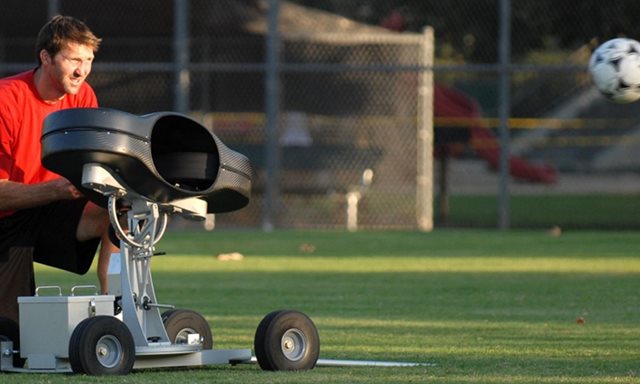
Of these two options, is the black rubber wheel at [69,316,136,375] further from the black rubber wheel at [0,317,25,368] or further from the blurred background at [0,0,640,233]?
the blurred background at [0,0,640,233]

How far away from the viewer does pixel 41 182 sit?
698 cm

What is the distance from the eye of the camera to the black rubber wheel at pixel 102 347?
6.15 metres

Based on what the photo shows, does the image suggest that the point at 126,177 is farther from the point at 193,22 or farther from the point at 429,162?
the point at 193,22

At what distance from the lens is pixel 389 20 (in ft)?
81.4

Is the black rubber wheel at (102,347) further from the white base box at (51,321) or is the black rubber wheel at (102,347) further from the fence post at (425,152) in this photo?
the fence post at (425,152)

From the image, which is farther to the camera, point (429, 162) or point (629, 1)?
point (629, 1)

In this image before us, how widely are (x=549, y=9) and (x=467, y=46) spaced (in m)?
2.05

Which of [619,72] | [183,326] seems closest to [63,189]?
[183,326]

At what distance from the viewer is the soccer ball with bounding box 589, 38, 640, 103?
11.7 meters

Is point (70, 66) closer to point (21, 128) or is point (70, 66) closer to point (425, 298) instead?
point (21, 128)

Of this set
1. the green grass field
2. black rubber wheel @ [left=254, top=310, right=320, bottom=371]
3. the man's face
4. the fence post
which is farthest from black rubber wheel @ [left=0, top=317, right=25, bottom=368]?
the fence post

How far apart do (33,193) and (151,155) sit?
0.82 metres

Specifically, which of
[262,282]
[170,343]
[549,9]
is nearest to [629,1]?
[549,9]

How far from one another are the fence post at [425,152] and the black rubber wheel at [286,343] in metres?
12.4
